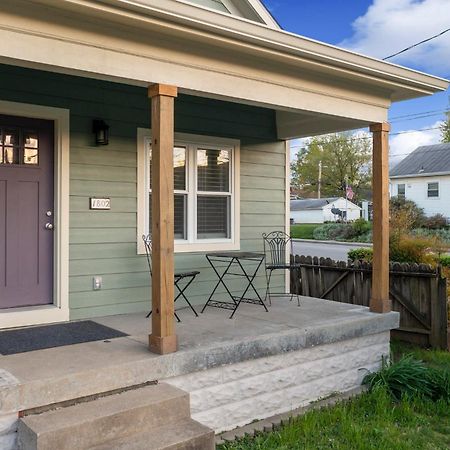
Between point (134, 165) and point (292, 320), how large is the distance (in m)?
2.17

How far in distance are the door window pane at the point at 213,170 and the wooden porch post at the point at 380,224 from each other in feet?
5.48

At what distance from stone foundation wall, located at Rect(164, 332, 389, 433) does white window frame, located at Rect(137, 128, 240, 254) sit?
1.79 metres

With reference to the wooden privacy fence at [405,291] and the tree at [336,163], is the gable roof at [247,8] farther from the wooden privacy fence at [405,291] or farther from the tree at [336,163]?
the tree at [336,163]

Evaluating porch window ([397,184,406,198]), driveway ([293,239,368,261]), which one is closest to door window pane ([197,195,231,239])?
driveway ([293,239,368,261])

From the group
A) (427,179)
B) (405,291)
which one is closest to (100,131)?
(405,291)

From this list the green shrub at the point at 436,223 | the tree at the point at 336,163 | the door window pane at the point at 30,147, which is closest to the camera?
the door window pane at the point at 30,147

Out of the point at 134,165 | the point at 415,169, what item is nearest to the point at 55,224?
the point at 134,165

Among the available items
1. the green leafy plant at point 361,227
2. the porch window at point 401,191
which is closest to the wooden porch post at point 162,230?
the green leafy plant at point 361,227

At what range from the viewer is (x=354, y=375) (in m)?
4.88

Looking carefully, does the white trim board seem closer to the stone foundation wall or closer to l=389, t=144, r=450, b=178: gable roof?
the stone foundation wall

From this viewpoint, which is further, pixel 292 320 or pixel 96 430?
pixel 292 320

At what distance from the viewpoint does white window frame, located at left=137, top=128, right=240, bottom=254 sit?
5242mm

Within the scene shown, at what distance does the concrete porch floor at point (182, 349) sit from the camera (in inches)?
119

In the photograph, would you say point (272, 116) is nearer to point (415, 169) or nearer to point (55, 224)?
point (55, 224)
